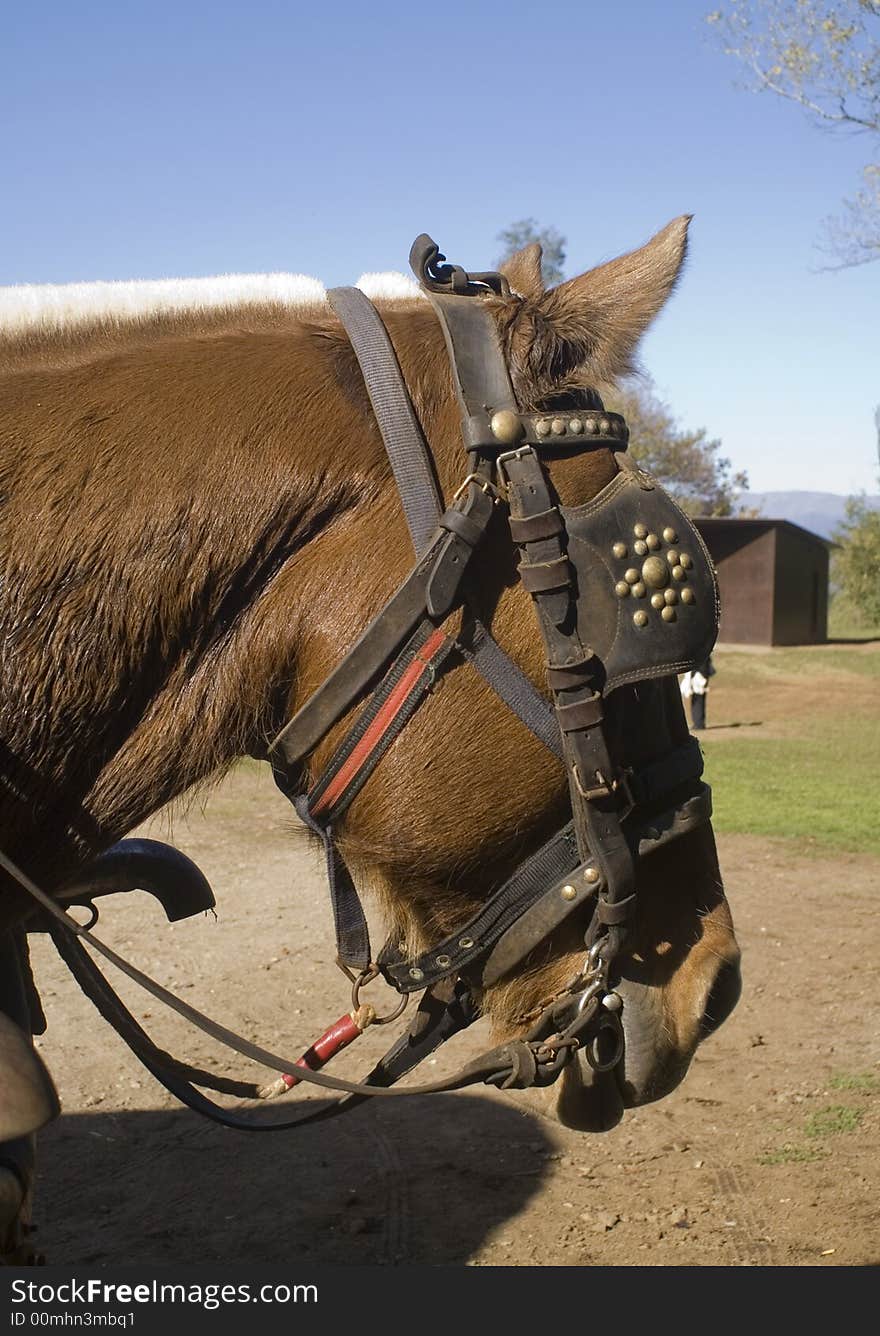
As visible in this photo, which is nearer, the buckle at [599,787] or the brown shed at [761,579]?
the buckle at [599,787]

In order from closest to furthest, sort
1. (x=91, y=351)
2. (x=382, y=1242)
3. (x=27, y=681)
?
(x=27, y=681), (x=91, y=351), (x=382, y=1242)

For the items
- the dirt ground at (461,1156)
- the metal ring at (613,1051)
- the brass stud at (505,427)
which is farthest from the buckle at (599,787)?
the dirt ground at (461,1156)

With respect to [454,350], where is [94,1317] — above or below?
below

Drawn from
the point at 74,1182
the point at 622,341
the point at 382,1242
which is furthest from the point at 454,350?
the point at 74,1182

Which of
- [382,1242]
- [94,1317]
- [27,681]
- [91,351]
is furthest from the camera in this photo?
[382,1242]

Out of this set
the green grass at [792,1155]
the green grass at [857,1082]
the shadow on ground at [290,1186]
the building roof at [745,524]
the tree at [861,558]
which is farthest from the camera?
the tree at [861,558]

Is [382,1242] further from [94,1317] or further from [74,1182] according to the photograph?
[94,1317]

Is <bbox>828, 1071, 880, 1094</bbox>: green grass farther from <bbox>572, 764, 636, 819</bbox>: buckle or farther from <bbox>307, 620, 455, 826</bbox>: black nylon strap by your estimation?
<bbox>307, 620, 455, 826</bbox>: black nylon strap

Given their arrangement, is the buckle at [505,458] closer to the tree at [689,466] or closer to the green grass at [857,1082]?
the green grass at [857,1082]

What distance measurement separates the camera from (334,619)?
1711 millimetres

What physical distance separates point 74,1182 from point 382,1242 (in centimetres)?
117

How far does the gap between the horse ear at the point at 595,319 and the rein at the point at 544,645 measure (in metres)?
0.06

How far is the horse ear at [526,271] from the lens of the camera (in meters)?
1.92

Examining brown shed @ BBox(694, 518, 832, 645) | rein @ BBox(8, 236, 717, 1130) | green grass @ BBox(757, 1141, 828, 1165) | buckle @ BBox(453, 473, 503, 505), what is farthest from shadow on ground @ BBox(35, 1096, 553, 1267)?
brown shed @ BBox(694, 518, 832, 645)
